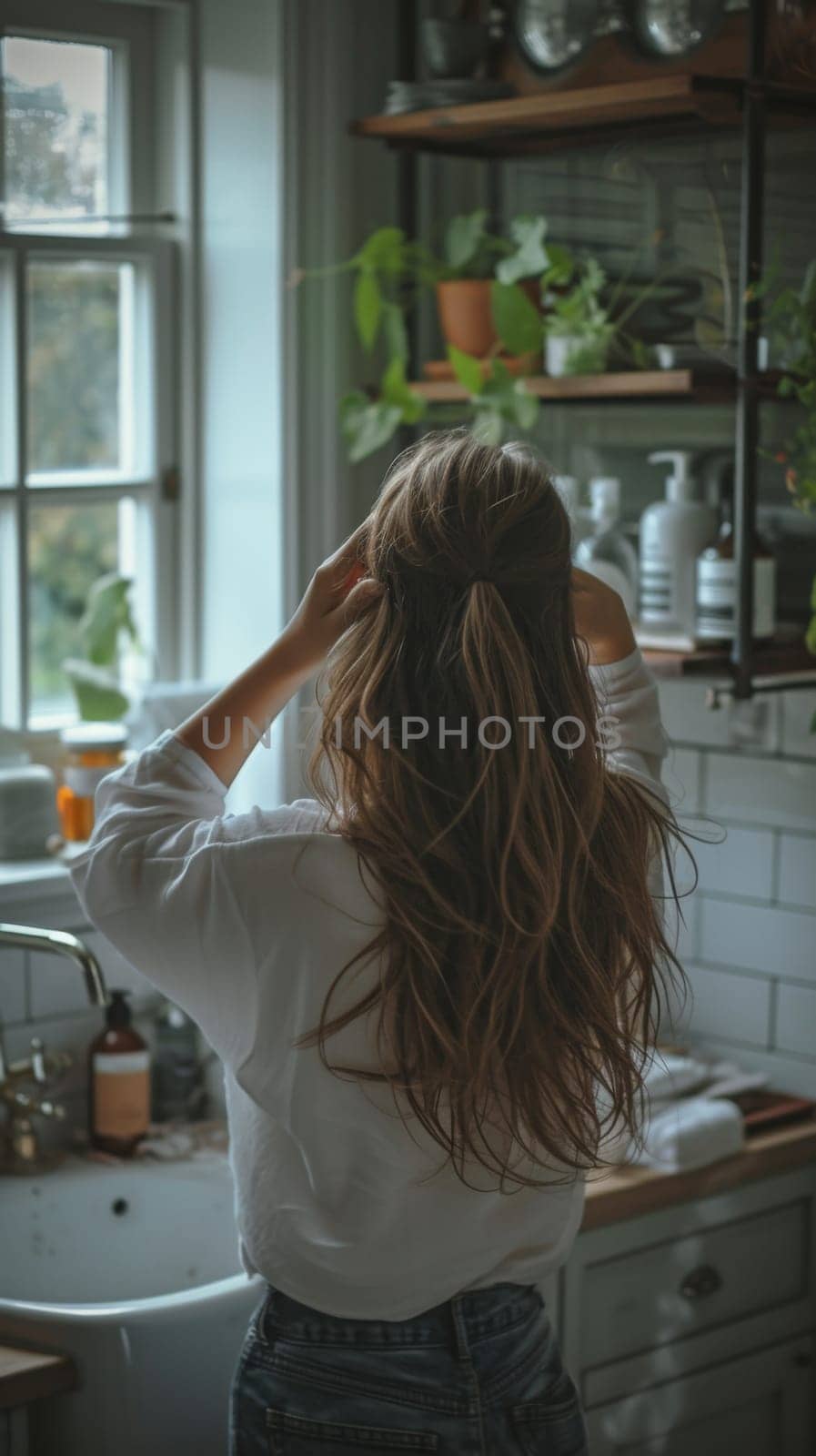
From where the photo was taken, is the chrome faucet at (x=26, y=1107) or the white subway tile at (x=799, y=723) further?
the white subway tile at (x=799, y=723)

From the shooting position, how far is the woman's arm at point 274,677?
115cm

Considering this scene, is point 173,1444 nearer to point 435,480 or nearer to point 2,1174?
point 2,1174

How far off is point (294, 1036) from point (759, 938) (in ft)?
3.55

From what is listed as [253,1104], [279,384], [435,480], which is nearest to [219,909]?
[253,1104]

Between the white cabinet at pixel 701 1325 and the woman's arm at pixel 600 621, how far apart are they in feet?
2.50

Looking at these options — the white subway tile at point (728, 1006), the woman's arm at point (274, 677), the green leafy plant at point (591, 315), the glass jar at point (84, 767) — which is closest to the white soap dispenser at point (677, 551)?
the green leafy plant at point (591, 315)

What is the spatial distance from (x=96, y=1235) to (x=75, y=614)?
849 mm

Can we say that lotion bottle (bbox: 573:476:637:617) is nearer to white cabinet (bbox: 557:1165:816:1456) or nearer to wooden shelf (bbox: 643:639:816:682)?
wooden shelf (bbox: 643:639:816:682)

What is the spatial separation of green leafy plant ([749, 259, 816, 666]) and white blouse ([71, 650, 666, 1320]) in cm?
69

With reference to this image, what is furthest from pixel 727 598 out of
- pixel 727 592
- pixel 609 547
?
pixel 609 547

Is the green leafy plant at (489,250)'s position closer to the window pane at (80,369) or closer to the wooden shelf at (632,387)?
the wooden shelf at (632,387)

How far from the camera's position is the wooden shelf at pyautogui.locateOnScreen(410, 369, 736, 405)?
1804mm

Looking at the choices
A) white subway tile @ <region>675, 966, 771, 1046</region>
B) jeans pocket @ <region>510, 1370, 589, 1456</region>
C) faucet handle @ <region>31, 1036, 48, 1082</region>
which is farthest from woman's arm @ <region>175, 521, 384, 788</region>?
white subway tile @ <region>675, 966, 771, 1046</region>

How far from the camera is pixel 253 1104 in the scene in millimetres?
1139
